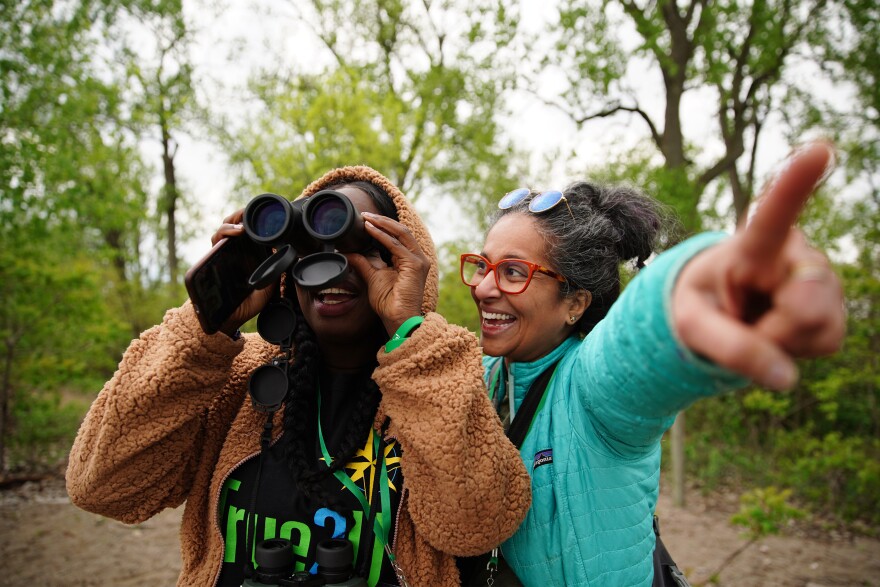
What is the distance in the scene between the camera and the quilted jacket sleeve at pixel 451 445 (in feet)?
3.82

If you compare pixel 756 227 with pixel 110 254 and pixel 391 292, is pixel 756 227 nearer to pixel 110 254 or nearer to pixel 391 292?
pixel 391 292

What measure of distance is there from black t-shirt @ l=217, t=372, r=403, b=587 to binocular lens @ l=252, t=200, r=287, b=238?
529mm

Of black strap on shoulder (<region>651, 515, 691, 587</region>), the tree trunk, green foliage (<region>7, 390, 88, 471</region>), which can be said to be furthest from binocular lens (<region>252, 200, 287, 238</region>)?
the tree trunk

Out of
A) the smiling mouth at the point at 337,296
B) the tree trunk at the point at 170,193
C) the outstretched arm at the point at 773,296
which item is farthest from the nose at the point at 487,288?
the tree trunk at the point at 170,193

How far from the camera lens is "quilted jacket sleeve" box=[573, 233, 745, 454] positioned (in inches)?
31.8

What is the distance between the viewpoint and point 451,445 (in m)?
1.16

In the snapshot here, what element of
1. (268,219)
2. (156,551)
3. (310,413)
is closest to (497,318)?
(310,413)

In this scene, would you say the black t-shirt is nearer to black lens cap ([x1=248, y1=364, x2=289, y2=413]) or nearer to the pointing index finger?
black lens cap ([x1=248, y1=364, x2=289, y2=413])

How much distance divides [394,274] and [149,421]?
661 mm

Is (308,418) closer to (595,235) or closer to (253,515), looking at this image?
(253,515)

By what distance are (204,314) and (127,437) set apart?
1.07ft

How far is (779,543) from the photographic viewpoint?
17.7ft

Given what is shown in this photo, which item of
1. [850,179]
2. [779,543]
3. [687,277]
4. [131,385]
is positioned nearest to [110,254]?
[131,385]

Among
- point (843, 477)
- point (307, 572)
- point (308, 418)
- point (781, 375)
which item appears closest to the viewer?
point (781, 375)
